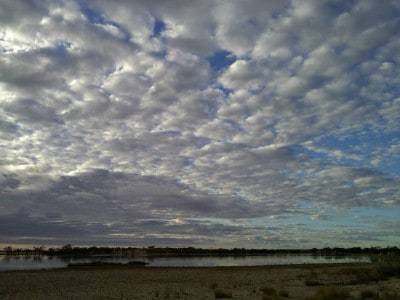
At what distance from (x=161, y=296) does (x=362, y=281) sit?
1570 cm

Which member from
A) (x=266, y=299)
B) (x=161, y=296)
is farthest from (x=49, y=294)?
(x=266, y=299)

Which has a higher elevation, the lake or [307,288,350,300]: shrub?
[307,288,350,300]: shrub

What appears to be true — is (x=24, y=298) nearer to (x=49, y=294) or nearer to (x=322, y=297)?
(x=49, y=294)

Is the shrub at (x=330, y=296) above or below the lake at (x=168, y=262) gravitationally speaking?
above

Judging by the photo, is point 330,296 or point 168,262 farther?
point 168,262

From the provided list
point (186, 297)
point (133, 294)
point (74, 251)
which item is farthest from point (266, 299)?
point (74, 251)

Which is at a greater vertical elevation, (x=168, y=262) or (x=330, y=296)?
(x=330, y=296)

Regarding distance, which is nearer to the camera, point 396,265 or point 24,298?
point 24,298

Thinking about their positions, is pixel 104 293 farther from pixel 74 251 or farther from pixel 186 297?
pixel 74 251

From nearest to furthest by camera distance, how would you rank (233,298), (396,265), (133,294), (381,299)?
(381,299), (233,298), (133,294), (396,265)

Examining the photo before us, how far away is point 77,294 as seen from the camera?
24.4 m

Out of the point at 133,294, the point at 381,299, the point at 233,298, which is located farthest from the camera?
the point at 133,294

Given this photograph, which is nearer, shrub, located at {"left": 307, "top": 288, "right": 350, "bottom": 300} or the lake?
shrub, located at {"left": 307, "top": 288, "right": 350, "bottom": 300}

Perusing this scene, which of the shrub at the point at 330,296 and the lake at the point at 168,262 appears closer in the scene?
the shrub at the point at 330,296
